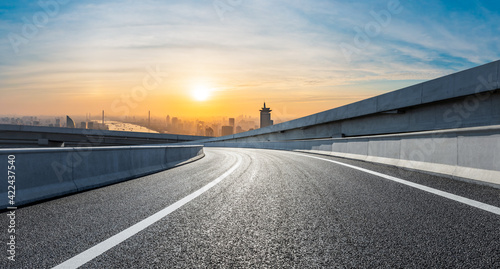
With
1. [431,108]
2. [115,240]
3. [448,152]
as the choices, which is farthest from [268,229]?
[431,108]

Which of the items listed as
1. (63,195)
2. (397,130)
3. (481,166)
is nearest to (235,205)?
(63,195)

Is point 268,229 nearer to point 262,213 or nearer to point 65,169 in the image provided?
point 262,213

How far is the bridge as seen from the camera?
3.36m

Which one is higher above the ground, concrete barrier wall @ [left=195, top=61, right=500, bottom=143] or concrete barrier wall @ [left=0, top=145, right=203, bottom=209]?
concrete barrier wall @ [left=195, top=61, right=500, bottom=143]

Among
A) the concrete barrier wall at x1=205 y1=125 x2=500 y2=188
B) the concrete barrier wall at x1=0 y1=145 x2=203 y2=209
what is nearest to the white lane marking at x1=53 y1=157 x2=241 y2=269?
the concrete barrier wall at x1=0 y1=145 x2=203 y2=209

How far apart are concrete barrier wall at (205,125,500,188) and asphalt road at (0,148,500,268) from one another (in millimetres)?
795

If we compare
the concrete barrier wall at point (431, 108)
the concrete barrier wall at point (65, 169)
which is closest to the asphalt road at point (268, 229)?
the concrete barrier wall at point (65, 169)

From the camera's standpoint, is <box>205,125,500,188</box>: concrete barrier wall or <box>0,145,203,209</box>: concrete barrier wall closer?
<box>0,145,203,209</box>: concrete barrier wall

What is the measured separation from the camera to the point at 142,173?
36.6 feet

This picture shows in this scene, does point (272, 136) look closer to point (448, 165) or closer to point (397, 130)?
point (397, 130)

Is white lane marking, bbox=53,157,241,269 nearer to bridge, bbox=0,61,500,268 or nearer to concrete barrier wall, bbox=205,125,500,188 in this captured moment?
bridge, bbox=0,61,500,268

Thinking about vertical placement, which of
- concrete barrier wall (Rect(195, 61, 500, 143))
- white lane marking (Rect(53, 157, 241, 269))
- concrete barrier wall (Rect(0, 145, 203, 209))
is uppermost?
concrete barrier wall (Rect(195, 61, 500, 143))

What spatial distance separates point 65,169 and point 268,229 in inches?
203

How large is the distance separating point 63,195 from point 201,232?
4289mm
